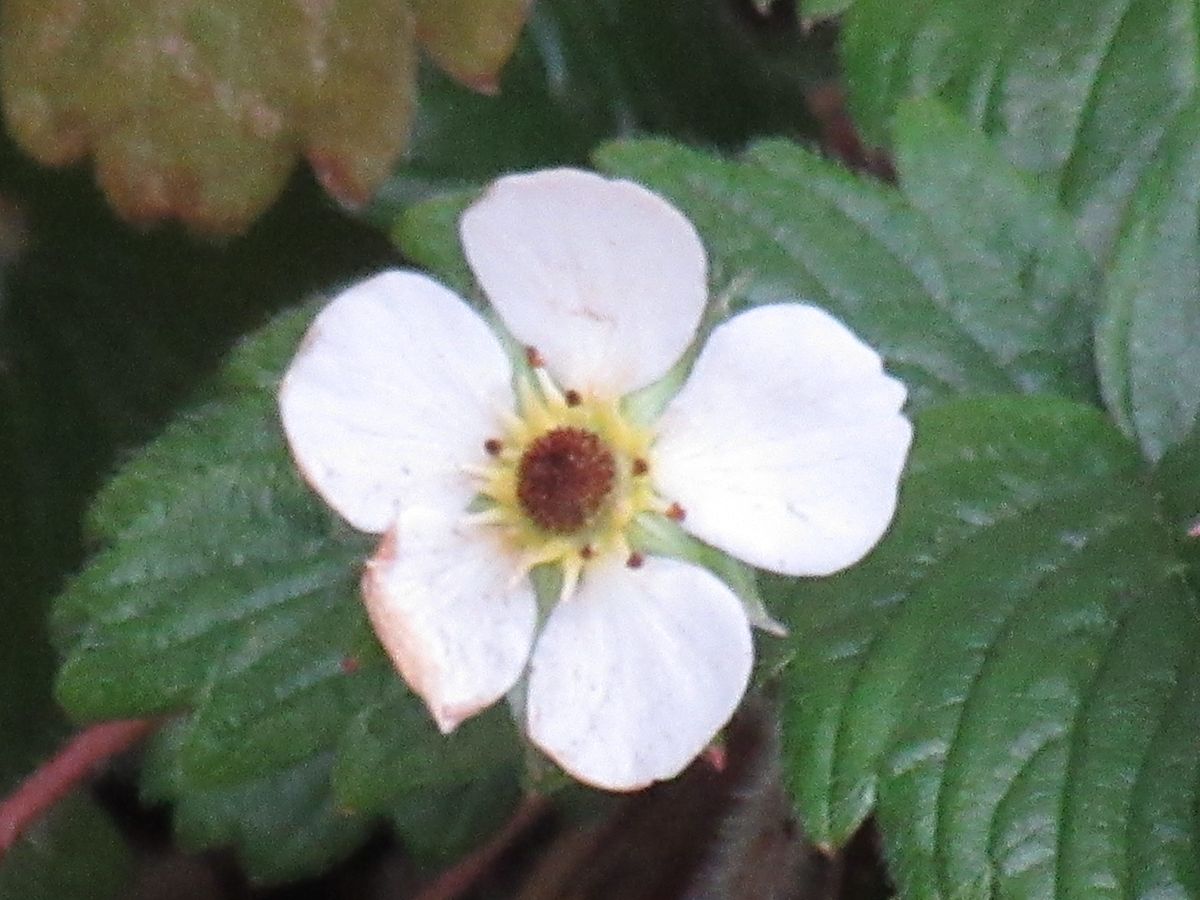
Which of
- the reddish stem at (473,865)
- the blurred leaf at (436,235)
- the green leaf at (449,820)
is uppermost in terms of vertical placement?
the blurred leaf at (436,235)

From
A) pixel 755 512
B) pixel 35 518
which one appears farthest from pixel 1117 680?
pixel 35 518

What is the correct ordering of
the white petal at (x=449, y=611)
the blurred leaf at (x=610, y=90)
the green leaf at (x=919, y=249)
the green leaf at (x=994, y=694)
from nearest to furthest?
the white petal at (x=449, y=611), the green leaf at (x=994, y=694), the green leaf at (x=919, y=249), the blurred leaf at (x=610, y=90)

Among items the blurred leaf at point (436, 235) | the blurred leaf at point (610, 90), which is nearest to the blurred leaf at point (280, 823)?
the blurred leaf at point (610, 90)

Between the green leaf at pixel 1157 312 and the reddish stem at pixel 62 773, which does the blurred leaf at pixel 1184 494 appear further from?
the reddish stem at pixel 62 773

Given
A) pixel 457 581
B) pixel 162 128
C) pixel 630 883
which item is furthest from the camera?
pixel 630 883

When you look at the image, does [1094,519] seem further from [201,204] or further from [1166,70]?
[201,204]

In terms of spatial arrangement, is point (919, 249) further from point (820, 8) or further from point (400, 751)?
point (400, 751)

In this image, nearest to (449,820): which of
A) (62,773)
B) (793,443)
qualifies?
(62,773)

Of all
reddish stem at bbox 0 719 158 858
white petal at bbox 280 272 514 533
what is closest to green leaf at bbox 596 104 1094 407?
white petal at bbox 280 272 514 533
